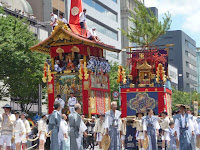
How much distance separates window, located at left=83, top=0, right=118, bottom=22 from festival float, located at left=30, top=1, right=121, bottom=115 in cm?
3077

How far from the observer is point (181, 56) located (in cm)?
10650

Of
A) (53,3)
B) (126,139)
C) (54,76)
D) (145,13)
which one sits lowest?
(126,139)

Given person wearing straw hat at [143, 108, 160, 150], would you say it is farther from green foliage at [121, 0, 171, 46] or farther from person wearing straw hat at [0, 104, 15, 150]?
green foliage at [121, 0, 171, 46]

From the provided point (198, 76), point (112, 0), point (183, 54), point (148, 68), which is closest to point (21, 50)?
point (148, 68)

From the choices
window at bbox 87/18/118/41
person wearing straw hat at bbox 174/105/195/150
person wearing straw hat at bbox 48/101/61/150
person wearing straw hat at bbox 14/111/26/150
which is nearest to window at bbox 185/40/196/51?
window at bbox 87/18/118/41

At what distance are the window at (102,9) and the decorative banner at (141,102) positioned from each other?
116 feet

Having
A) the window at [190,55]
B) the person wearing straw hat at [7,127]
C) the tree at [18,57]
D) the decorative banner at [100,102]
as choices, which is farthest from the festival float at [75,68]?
the window at [190,55]

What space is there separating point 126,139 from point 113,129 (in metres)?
7.26

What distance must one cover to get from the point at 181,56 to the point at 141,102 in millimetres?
82875

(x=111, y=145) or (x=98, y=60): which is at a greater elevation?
(x=98, y=60)

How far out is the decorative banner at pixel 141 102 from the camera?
84.1 ft

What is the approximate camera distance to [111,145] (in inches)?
599

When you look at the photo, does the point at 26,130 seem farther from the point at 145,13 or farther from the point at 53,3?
the point at 53,3

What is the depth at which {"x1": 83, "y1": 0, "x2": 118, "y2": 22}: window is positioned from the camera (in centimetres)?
6147
